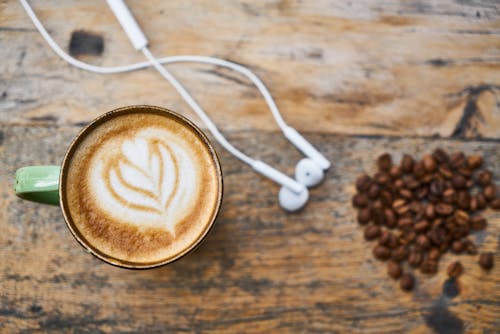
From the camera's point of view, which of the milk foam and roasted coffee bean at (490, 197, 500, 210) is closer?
the milk foam

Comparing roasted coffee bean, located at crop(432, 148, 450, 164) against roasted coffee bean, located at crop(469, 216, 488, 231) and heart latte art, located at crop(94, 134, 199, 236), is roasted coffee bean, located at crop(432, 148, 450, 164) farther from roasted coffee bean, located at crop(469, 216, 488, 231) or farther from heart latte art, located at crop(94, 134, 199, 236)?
heart latte art, located at crop(94, 134, 199, 236)

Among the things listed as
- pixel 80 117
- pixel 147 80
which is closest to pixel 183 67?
pixel 147 80

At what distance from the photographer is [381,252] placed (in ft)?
3.24

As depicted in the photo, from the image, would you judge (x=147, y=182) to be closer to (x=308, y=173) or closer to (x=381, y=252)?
(x=308, y=173)

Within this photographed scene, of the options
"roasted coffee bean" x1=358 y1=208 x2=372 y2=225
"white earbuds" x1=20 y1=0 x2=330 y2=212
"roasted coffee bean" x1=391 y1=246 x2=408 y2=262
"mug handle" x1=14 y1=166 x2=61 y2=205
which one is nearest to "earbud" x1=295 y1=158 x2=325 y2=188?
"white earbuds" x1=20 y1=0 x2=330 y2=212

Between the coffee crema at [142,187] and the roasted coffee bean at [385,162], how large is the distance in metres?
0.38

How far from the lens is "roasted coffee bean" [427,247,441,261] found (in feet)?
3.25

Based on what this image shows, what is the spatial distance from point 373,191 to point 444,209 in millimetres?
149

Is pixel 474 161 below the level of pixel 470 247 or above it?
above

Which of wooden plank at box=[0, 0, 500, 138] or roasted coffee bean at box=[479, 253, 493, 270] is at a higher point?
wooden plank at box=[0, 0, 500, 138]

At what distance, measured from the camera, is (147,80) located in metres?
1.02

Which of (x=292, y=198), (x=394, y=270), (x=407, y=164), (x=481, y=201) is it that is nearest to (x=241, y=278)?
(x=292, y=198)

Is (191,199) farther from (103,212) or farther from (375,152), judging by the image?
(375,152)

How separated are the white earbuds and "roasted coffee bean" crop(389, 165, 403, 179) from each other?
0.13 meters
